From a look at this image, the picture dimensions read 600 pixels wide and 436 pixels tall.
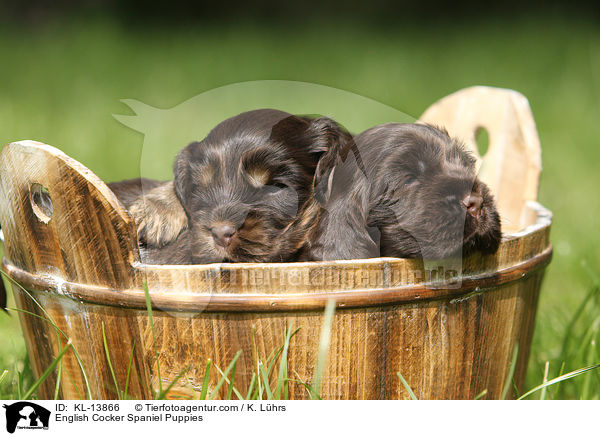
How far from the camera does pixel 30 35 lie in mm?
2094

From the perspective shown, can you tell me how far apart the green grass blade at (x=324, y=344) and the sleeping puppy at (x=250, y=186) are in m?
0.30

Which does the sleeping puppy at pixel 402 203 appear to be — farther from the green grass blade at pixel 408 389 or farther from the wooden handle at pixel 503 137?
the wooden handle at pixel 503 137

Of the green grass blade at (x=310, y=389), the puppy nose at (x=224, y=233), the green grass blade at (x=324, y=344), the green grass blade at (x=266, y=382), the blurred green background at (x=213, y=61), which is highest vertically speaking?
the blurred green background at (x=213, y=61)

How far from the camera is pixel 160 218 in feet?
7.32

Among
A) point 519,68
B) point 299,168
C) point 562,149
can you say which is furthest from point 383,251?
point 562,149

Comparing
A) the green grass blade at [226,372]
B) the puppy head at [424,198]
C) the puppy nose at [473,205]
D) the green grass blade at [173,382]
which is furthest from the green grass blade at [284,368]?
the puppy nose at [473,205]

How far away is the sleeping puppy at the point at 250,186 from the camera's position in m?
1.95

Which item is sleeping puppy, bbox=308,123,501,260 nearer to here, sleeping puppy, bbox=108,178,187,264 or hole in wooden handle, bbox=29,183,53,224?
sleeping puppy, bbox=108,178,187,264

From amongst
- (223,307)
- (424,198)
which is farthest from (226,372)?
(424,198)

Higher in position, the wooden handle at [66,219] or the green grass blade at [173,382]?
the wooden handle at [66,219]

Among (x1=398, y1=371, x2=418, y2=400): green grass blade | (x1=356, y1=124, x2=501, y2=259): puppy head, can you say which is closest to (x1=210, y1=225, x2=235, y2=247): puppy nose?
(x1=356, y1=124, x2=501, y2=259): puppy head

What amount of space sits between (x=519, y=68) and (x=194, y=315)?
2578mm

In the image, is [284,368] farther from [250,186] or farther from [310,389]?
[250,186]
